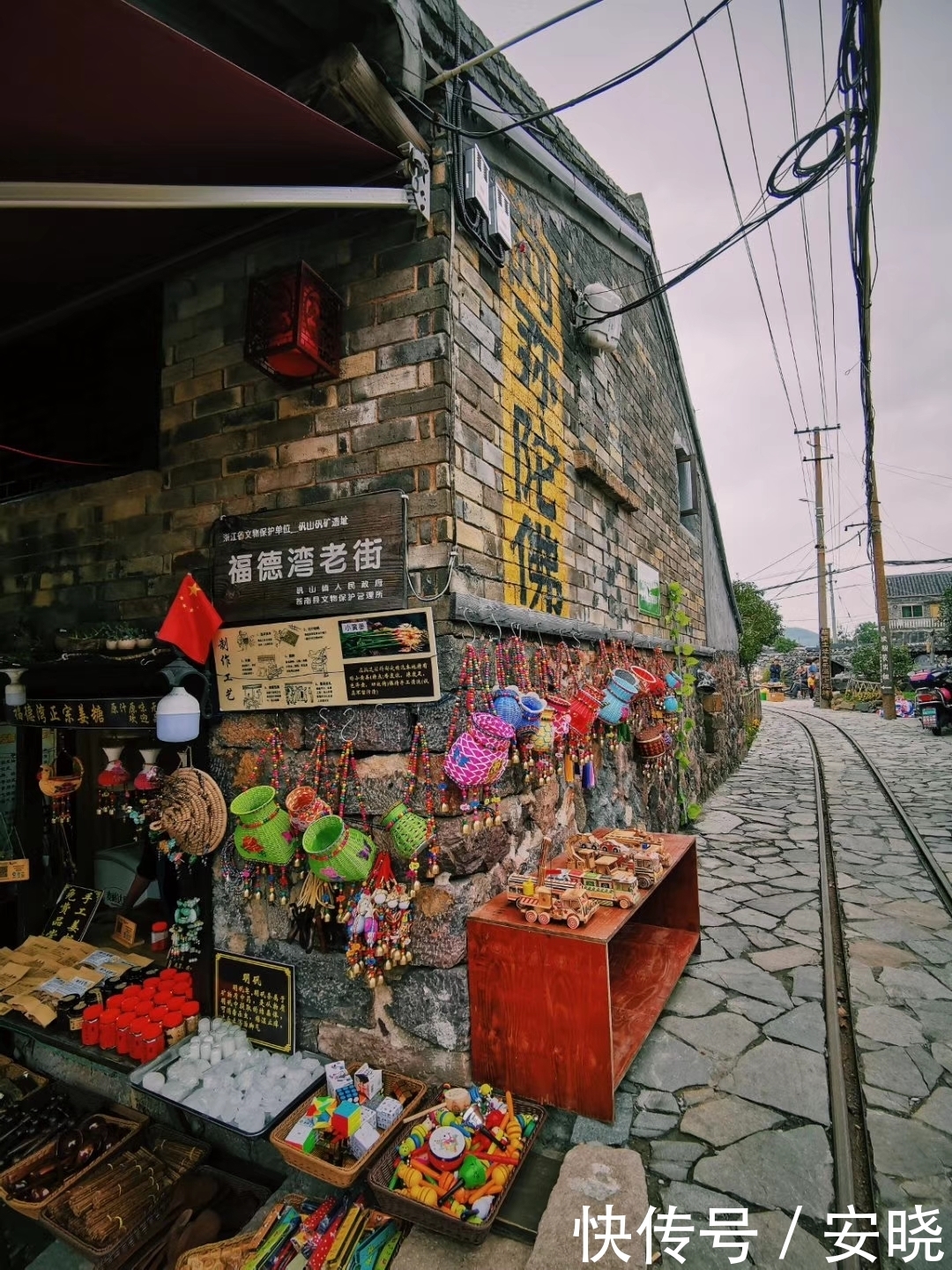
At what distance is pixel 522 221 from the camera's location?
4.00 m

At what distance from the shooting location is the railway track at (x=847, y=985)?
8.00 ft

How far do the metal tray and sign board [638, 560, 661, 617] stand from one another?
4.95 m

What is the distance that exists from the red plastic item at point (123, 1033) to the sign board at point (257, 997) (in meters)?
0.41

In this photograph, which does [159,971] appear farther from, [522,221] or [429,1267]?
[522,221]

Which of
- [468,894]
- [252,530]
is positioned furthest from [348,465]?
[468,894]

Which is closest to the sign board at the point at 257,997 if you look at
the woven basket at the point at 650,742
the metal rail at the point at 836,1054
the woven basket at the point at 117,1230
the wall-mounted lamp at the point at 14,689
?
the woven basket at the point at 117,1230

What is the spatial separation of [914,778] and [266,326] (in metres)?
11.8

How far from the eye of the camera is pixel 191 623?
10.0 feet

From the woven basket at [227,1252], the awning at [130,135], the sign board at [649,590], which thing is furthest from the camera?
the sign board at [649,590]

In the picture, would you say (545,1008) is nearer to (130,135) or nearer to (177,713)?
(177,713)

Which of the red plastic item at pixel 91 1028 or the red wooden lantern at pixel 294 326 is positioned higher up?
the red wooden lantern at pixel 294 326

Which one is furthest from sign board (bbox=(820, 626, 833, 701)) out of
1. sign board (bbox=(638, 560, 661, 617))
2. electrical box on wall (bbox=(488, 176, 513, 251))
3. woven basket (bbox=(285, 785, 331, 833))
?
woven basket (bbox=(285, 785, 331, 833))

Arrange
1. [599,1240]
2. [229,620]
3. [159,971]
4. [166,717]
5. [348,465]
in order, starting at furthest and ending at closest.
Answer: [159,971], [229,620], [348,465], [166,717], [599,1240]

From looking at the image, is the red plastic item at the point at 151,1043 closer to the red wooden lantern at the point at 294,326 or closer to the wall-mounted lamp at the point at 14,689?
the wall-mounted lamp at the point at 14,689
